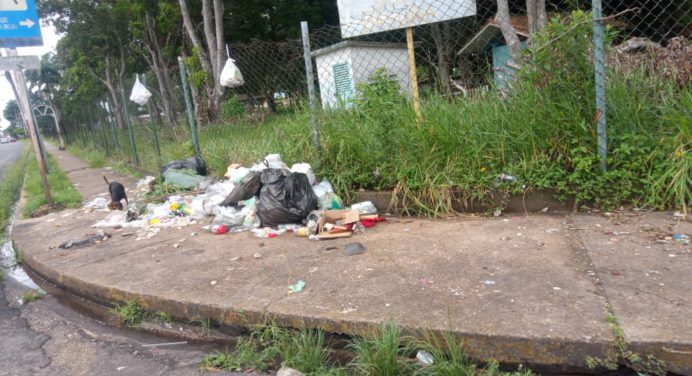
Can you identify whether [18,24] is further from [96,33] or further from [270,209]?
[96,33]

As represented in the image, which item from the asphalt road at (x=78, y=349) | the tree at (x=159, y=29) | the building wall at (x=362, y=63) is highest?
the tree at (x=159, y=29)

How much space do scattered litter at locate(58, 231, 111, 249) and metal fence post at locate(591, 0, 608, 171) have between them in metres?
A: 4.60

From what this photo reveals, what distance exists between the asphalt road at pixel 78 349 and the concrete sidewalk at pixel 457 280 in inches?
9.5

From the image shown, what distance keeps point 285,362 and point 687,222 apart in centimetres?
294

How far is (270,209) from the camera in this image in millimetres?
4352

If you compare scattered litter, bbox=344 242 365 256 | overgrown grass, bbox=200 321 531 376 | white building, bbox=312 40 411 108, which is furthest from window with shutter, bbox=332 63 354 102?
overgrown grass, bbox=200 321 531 376

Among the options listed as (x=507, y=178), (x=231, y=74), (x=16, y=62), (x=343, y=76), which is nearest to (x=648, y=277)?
(x=507, y=178)

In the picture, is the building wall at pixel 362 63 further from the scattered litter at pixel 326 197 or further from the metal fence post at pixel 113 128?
the metal fence post at pixel 113 128

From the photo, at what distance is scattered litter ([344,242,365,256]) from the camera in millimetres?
3510

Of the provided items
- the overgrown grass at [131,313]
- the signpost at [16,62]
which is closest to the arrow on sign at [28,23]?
the signpost at [16,62]

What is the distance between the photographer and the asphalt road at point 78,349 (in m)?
2.57

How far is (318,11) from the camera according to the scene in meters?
17.5

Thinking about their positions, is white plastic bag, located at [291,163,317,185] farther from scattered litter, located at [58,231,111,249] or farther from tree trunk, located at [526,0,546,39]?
A: tree trunk, located at [526,0,546,39]

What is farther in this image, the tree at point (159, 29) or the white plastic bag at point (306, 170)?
the tree at point (159, 29)
